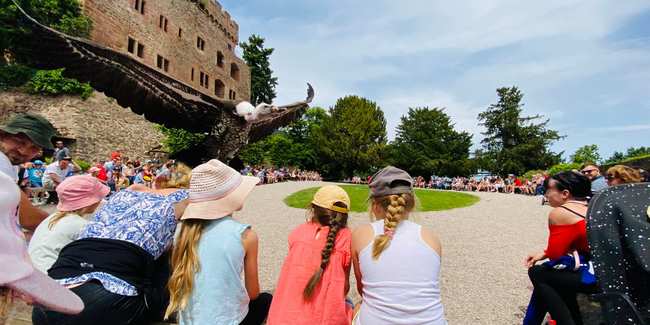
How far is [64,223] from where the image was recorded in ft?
7.61

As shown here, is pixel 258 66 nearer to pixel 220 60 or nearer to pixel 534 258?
pixel 220 60

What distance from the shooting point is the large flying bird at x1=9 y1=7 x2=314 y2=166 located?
3549 millimetres

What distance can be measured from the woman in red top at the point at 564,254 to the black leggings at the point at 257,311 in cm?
214

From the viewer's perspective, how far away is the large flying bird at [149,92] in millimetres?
3549

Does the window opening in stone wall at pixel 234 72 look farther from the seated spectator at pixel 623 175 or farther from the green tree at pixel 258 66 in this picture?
the seated spectator at pixel 623 175

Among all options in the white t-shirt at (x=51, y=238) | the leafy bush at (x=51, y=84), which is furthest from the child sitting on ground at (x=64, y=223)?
the leafy bush at (x=51, y=84)

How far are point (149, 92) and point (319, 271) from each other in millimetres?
3417

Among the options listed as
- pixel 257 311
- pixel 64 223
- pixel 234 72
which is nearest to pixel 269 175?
pixel 234 72

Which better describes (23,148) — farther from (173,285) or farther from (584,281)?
(584,281)

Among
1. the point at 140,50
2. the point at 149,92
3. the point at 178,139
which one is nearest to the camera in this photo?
the point at 149,92

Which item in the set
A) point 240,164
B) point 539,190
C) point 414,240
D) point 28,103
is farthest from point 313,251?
point 28,103

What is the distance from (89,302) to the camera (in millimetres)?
1692

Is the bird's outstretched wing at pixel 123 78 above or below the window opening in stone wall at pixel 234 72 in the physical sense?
below

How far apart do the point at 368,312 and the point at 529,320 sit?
5.74 ft
